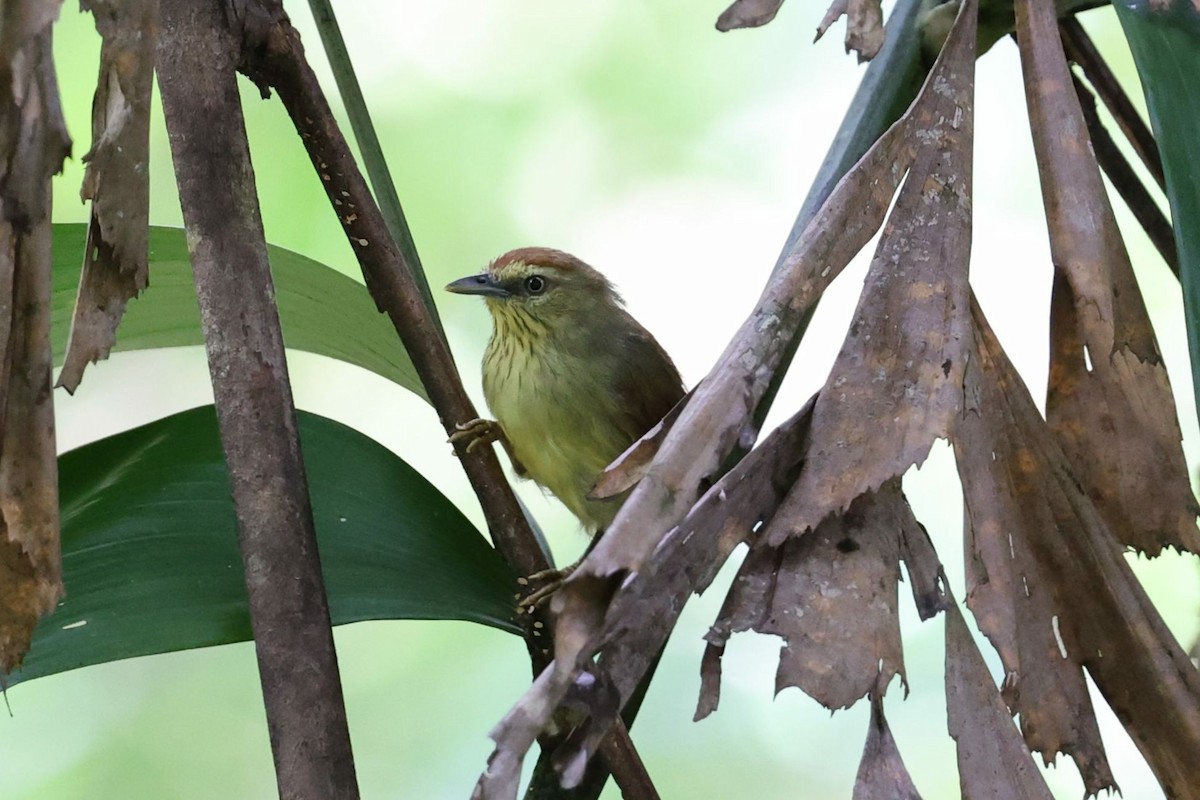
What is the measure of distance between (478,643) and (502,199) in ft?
3.55

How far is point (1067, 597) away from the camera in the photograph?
0.94m

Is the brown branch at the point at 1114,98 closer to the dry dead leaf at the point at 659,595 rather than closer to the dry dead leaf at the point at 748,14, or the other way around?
the dry dead leaf at the point at 748,14

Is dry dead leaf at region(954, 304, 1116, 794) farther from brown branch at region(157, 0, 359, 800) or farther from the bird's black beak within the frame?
the bird's black beak

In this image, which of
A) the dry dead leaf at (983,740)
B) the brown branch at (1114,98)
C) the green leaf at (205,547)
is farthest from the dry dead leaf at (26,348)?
the brown branch at (1114,98)

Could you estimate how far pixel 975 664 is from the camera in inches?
33.4

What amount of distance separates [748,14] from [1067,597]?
1.86ft

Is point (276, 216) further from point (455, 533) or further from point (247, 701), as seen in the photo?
point (455, 533)

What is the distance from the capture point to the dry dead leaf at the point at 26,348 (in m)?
0.84

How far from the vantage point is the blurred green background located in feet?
8.75

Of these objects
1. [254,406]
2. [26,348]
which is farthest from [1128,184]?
[26,348]

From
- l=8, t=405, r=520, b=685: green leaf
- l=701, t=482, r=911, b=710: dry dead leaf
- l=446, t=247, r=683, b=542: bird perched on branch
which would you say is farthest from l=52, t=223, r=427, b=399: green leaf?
l=701, t=482, r=911, b=710: dry dead leaf

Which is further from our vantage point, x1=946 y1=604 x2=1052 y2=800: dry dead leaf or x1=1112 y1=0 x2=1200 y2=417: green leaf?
x1=1112 y1=0 x2=1200 y2=417: green leaf

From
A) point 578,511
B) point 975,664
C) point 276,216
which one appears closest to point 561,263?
point 578,511

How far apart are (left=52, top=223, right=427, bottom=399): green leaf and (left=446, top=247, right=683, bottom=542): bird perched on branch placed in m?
0.45
